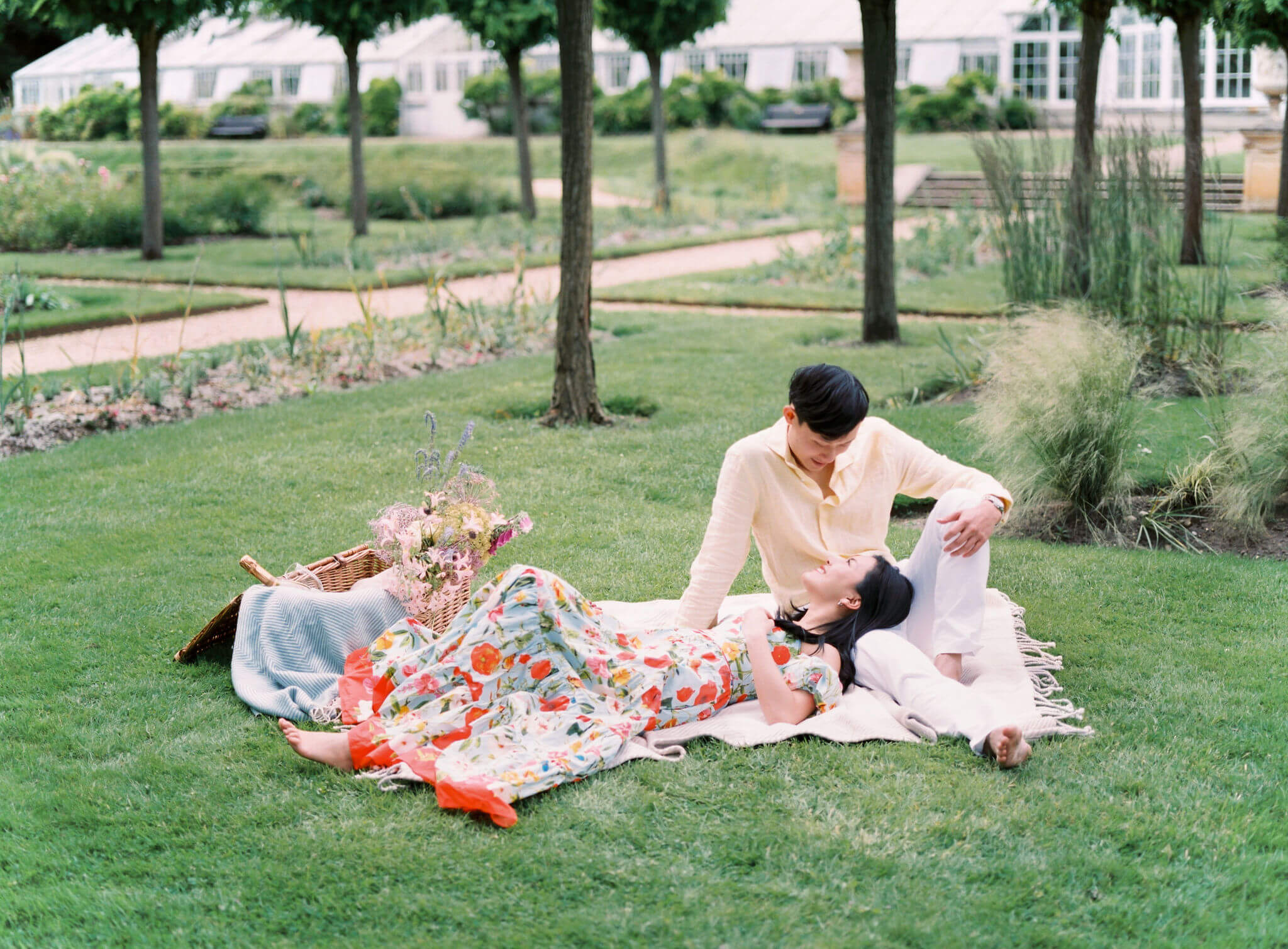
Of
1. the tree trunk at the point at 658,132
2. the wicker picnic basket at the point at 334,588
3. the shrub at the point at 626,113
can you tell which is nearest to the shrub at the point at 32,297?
the wicker picnic basket at the point at 334,588

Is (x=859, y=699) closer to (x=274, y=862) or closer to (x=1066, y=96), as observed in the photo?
(x=274, y=862)

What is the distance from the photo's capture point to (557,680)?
3.02 meters

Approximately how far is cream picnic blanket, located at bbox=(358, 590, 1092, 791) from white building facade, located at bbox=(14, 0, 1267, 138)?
1974 cm

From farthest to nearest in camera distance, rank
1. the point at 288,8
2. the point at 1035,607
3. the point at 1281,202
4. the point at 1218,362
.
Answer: the point at 288,8
the point at 1281,202
the point at 1218,362
the point at 1035,607

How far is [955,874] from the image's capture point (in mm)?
2516

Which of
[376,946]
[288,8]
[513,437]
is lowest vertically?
[376,946]

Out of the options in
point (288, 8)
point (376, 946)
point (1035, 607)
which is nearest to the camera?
point (376, 946)

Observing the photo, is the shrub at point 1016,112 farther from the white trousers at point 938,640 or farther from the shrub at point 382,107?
the white trousers at point 938,640

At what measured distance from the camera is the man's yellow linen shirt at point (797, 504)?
319 cm

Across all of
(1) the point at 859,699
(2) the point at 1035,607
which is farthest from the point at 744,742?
(2) the point at 1035,607

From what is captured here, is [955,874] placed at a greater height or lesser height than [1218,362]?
lesser

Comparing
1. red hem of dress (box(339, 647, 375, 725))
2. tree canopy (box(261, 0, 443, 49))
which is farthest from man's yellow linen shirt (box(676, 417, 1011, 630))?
tree canopy (box(261, 0, 443, 49))

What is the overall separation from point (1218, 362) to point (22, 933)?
5.48m

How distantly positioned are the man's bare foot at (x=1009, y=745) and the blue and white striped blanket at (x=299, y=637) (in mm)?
1669
